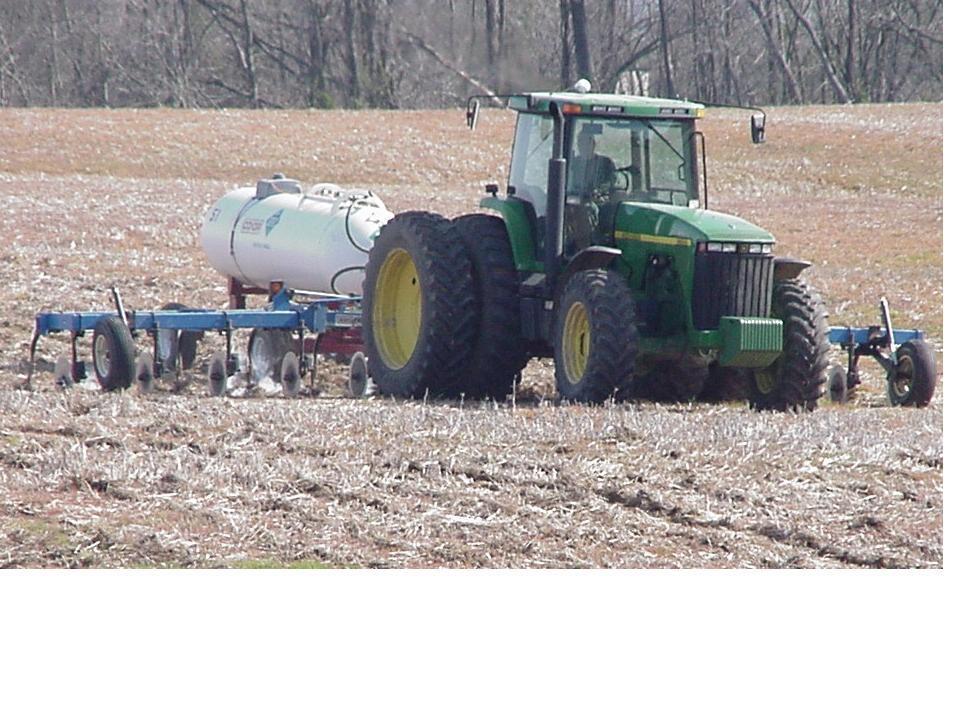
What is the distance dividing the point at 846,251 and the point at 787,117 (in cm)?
1239

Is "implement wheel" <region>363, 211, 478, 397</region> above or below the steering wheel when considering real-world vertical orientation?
below

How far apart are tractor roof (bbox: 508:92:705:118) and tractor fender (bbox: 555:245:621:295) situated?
0.96 m

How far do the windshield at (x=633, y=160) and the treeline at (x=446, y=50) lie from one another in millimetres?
2949

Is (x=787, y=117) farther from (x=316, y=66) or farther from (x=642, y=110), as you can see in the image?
(x=642, y=110)

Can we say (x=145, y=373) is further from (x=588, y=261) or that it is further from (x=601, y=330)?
(x=601, y=330)

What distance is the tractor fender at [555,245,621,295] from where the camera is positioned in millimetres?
10773

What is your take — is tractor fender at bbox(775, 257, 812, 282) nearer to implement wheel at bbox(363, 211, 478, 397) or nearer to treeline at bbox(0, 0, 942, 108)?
implement wheel at bbox(363, 211, 478, 397)

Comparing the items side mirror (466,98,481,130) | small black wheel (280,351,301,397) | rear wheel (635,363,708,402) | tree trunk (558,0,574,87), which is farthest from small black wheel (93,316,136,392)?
tree trunk (558,0,574,87)

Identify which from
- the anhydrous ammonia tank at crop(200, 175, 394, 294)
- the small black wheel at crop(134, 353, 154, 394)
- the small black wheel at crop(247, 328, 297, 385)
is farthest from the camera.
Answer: the anhydrous ammonia tank at crop(200, 175, 394, 294)

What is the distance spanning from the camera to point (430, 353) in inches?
448

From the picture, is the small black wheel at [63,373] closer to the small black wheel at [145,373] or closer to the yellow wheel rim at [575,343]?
the small black wheel at [145,373]

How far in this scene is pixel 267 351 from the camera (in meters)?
14.0

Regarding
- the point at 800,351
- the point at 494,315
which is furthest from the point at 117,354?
the point at 800,351

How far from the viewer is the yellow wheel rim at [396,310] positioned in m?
12.3
